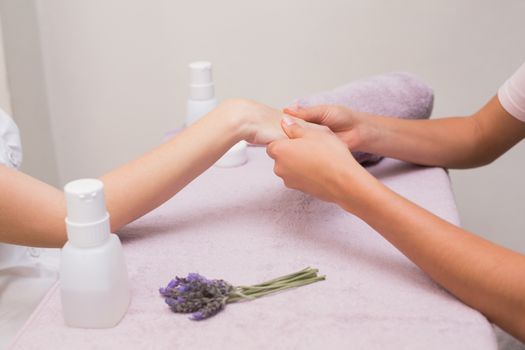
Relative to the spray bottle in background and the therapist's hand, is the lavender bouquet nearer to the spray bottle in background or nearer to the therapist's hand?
the therapist's hand

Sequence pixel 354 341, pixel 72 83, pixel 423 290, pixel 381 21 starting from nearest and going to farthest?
pixel 354 341 < pixel 423 290 < pixel 381 21 < pixel 72 83

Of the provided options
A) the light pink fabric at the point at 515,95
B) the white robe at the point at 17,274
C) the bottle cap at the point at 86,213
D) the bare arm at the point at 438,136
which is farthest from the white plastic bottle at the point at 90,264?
the light pink fabric at the point at 515,95

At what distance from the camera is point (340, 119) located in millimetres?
1132

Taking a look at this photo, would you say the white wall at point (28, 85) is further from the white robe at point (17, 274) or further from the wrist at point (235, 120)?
the wrist at point (235, 120)

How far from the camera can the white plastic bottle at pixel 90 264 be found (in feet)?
2.35

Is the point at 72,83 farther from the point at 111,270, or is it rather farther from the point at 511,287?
the point at 511,287

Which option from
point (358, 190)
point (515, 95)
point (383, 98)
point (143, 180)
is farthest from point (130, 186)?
point (515, 95)

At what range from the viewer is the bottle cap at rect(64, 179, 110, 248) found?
0.71 metres

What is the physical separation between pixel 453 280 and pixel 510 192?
118 centimetres

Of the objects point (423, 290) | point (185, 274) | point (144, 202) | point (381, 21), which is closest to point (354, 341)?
point (423, 290)

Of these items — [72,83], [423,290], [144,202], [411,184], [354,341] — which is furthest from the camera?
[72,83]

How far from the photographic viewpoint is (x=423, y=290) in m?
0.84

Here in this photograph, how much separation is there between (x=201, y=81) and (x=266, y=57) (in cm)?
53

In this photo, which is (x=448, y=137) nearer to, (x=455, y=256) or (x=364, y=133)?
(x=364, y=133)
